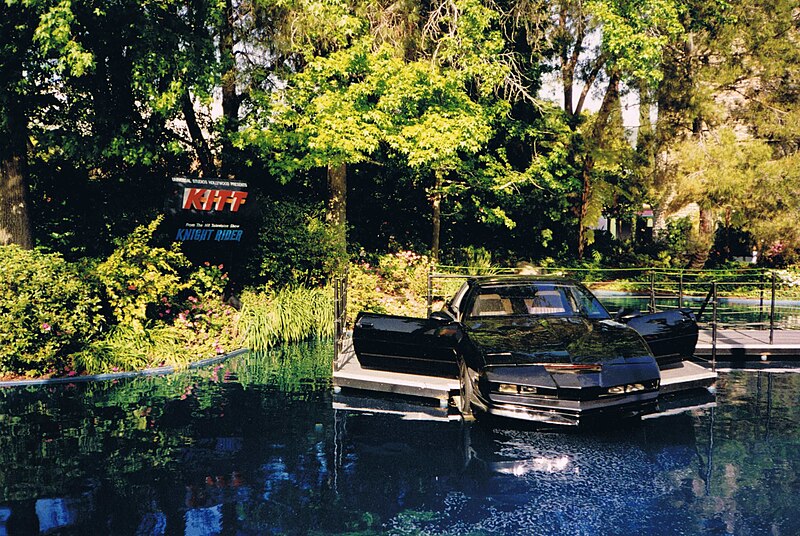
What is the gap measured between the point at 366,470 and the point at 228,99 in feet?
47.3

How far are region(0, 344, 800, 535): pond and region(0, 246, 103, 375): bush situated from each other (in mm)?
1143

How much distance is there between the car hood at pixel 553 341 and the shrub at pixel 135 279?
21.3ft

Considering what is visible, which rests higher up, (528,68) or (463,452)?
(528,68)

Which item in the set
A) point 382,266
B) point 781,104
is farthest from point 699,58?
point 382,266

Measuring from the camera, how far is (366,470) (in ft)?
22.4

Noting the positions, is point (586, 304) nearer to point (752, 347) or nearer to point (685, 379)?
point (685, 379)

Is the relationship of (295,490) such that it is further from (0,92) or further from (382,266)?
(382,266)

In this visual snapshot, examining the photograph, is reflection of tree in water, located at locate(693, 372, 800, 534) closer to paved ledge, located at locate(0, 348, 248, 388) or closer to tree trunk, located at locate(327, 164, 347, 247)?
paved ledge, located at locate(0, 348, 248, 388)

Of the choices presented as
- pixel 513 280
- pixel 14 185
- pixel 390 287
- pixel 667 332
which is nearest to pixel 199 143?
pixel 14 185

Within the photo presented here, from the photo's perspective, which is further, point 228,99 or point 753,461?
point 228,99

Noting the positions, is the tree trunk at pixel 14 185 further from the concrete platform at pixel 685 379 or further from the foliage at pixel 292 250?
the concrete platform at pixel 685 379

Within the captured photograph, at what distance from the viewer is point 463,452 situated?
24.3ft

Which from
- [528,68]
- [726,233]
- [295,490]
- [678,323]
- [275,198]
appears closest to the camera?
[295,490]

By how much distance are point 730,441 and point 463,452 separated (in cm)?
291
